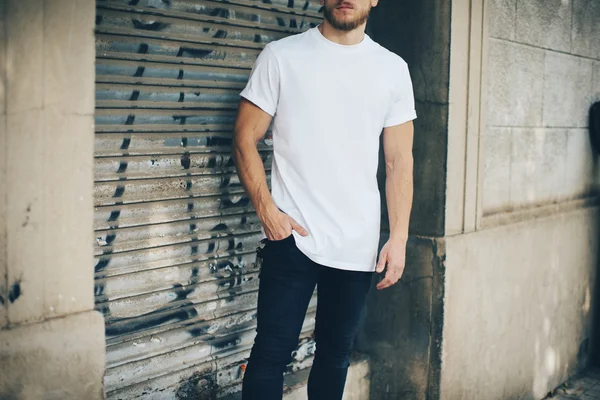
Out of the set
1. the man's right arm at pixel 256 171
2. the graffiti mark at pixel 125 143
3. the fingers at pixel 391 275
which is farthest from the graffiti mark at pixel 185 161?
the fingers at pixel 391 275

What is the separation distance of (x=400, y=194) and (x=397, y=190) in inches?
0.9

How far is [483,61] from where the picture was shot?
424cm

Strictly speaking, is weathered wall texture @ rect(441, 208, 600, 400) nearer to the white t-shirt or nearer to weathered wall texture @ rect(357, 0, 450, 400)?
weathered wall texture @ rect(357, 0, 450, 400)

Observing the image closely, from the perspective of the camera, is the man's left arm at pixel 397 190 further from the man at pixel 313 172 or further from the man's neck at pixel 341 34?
the man's neck at pixel 341 34

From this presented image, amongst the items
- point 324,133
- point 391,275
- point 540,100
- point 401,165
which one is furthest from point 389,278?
point 540,100

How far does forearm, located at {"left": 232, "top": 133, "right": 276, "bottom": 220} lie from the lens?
288 cm

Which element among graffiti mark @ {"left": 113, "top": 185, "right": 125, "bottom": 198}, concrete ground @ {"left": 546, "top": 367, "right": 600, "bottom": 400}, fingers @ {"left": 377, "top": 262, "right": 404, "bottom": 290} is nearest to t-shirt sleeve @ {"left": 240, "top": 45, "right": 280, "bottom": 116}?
graffiti mark @ {"left": 113, "top": 185, "right": 125, "bottom": 198}

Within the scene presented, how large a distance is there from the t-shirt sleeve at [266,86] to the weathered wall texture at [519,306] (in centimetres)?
159

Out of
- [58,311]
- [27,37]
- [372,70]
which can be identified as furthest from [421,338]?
[27,37]

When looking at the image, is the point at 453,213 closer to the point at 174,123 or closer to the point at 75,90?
the point at 174,123

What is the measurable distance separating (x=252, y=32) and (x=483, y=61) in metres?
1.47

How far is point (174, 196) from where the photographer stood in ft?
10.8

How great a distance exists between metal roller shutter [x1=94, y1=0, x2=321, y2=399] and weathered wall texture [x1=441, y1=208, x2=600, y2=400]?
4.07 ft

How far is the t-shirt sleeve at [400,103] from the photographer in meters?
3.16
